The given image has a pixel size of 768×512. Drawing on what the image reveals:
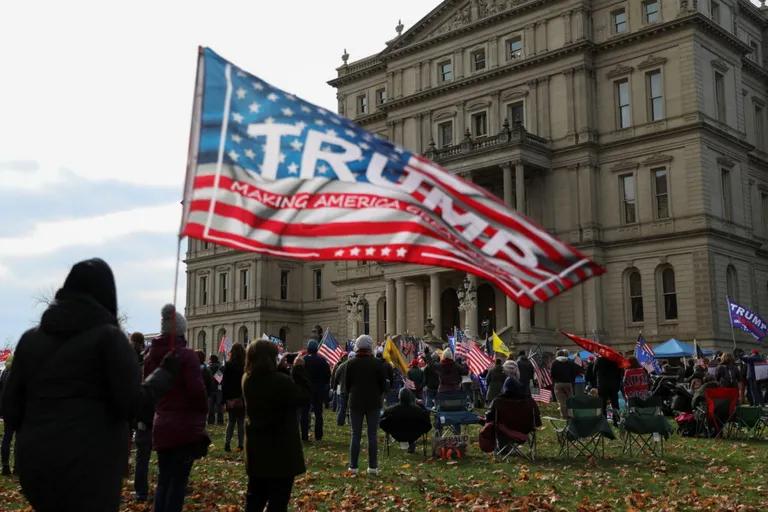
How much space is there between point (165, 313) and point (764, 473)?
29.3 ft

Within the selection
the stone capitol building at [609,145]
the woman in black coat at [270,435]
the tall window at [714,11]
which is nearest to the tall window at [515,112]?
the stone capitol building at [609,145]

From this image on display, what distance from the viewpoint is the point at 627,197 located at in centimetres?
4762

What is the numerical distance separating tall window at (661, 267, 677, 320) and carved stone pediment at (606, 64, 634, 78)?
422 inches

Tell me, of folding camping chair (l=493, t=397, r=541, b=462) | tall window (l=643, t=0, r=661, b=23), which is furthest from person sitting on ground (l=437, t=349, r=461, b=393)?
tall window (l=643, t=0, r=661, b=23)

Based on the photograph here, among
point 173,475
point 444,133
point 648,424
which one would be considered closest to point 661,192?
point 444,133

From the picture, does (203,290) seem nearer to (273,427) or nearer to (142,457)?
(142,457)

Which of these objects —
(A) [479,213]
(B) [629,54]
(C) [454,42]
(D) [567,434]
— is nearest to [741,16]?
(B) [629,54]

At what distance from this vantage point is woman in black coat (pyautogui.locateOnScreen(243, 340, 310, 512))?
7.17 m

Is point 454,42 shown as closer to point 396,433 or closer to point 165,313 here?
point 396,433

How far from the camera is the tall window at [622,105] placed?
1880 inches

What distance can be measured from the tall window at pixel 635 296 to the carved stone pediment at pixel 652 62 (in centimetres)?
1081

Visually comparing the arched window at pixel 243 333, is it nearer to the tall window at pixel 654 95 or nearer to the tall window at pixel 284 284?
the tall window at pixel 284 284

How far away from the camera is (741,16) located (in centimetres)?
5172

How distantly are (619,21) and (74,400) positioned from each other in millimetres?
47668
